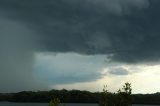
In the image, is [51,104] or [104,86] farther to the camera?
[104,86]

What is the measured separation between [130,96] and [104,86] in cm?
342

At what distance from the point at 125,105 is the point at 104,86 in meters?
3.51

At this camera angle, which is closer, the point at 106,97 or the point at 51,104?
the point at 51,104

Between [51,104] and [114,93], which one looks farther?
[114,93]

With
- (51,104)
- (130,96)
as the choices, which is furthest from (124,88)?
(51,104)

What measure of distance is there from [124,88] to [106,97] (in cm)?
261

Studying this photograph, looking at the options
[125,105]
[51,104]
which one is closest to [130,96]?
[125,105]

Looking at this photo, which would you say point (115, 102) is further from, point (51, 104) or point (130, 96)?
point (51, 104)

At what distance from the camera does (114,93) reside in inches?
1715

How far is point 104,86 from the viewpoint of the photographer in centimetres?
4309

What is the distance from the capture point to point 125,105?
136 ft

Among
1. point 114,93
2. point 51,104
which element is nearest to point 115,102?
point 114,93

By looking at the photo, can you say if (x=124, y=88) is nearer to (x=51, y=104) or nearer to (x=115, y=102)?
(x=115, y=102)

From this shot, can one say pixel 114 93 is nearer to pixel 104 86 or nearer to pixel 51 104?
pixel 104 86
